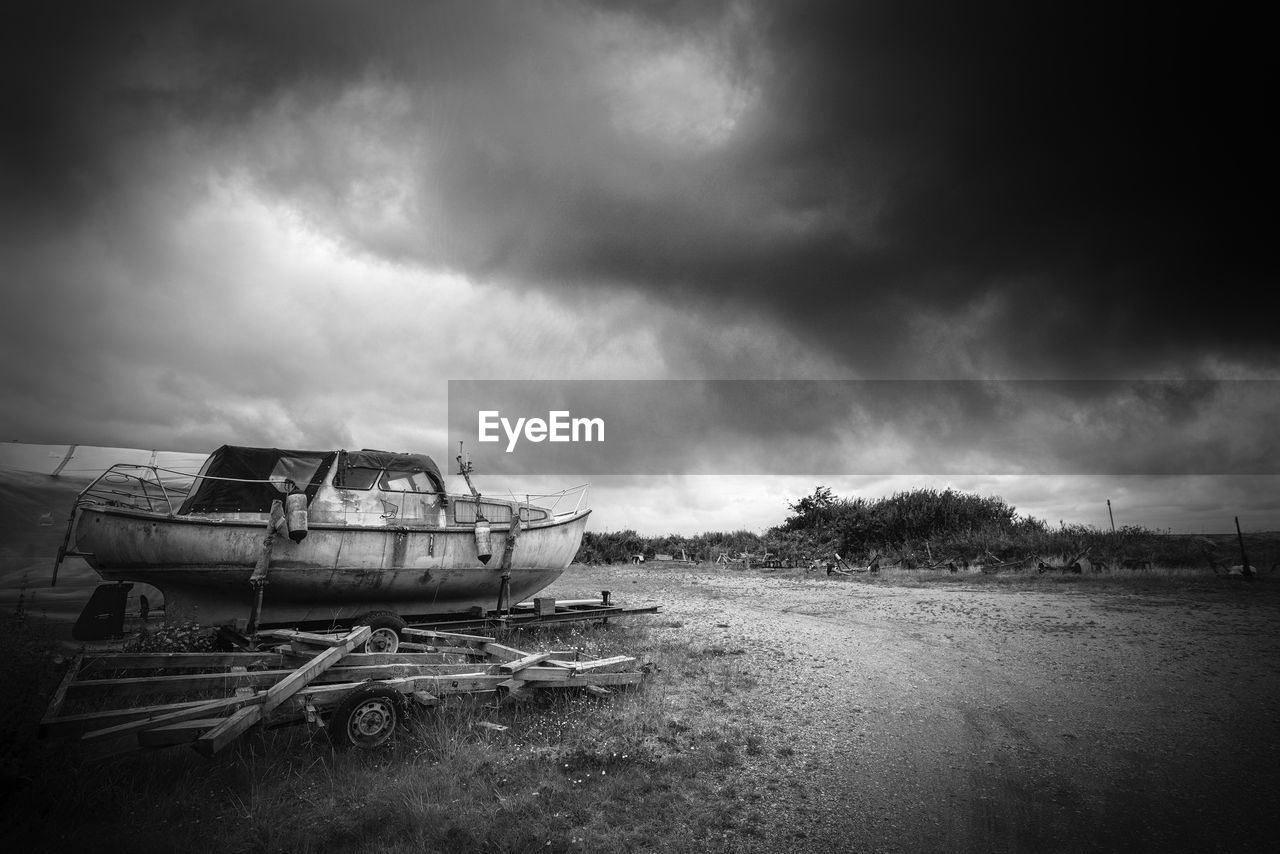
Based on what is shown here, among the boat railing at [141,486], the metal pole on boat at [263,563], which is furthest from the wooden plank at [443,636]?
the boat railing at [141,486]

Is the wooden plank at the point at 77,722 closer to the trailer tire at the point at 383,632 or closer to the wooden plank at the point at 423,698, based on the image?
the wooden plank at the point at 423,698

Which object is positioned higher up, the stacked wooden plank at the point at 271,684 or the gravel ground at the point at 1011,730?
the stacked wooden plank at the point at 271,684

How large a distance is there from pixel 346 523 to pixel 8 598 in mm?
9530

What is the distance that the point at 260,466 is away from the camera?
9.96 meters

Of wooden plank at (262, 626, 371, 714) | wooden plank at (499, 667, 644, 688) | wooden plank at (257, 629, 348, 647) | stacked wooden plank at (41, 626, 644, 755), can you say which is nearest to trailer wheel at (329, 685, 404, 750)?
stacked wooden plank at (41, 626, 644, 755)

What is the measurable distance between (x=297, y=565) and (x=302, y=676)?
454cm

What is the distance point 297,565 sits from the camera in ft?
29.1

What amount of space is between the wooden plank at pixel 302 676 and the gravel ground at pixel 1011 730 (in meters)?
3.82

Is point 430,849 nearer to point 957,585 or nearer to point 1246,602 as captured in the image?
point 1246,602

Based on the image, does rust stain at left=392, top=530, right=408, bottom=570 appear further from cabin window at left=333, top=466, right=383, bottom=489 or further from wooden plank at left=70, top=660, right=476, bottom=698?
wooden plank at left=70, top=660, right=476, bottom=698

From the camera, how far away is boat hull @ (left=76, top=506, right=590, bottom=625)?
8.18 m

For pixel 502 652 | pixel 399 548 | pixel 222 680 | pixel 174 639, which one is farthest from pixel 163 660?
pixel 399 548

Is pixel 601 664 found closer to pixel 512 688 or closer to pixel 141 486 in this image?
pixel 512 688

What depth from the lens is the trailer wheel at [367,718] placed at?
497cm
